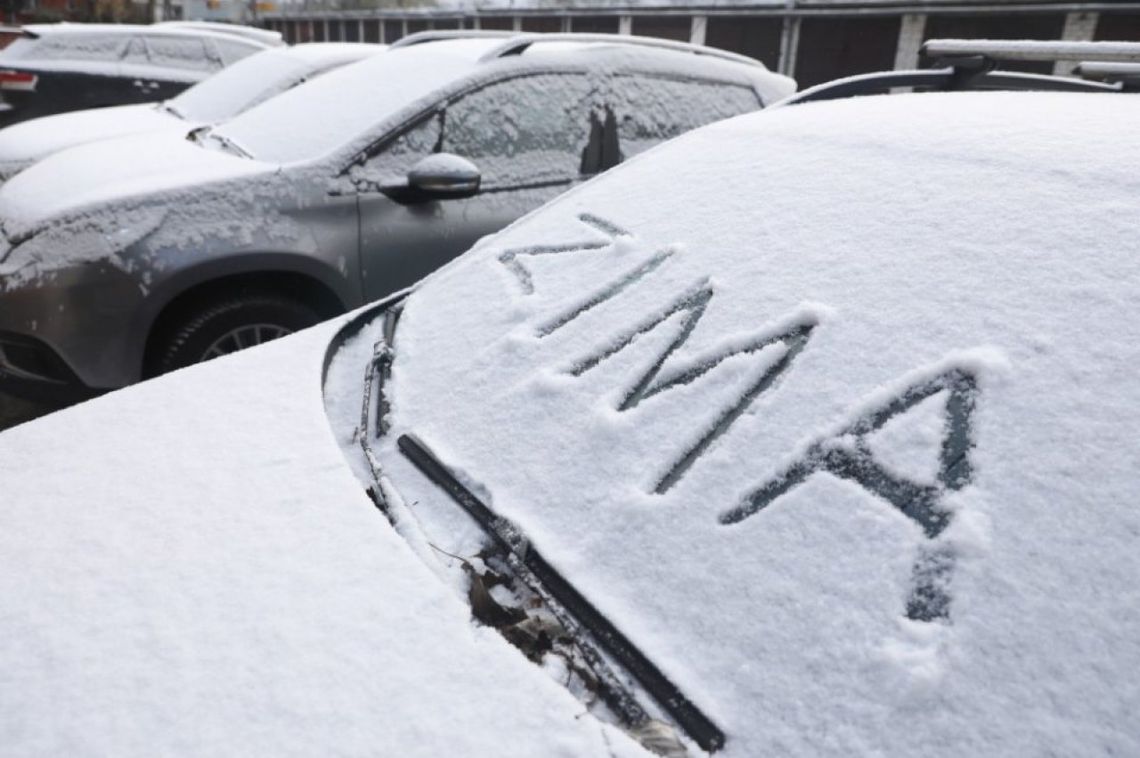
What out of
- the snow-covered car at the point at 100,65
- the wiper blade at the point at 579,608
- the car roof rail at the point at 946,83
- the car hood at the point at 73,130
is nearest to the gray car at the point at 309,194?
the car hood at the point at 73,130

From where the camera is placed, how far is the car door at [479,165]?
10.0 ft

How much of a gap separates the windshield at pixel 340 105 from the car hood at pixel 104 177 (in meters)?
0.19

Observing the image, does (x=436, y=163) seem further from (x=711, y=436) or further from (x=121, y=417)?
(x=711, y=436)

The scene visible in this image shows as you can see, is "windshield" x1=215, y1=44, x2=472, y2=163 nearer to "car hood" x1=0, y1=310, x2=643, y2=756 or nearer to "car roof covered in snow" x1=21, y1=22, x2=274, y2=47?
"car hood" x1=0, y1=310, x2=643, y2=756

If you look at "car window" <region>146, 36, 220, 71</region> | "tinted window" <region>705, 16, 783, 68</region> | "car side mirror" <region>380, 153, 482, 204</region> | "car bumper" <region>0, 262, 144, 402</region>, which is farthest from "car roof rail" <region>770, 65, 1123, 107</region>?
"tinted window" <region>705, 16, 783, 68</region>

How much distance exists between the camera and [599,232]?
1.69 metres

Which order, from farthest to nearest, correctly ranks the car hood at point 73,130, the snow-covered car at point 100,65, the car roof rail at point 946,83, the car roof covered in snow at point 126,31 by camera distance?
the car roof covered in snow at point 126,31
the snow-covered car at point 100,65
the car hood at point 73,130
the car roof rail at point 946,83

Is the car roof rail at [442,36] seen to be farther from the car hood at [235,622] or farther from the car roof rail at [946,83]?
the car hood at [235,622]

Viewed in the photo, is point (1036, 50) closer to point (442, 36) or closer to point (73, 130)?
point (442, 36)

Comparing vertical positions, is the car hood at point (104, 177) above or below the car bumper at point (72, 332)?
above

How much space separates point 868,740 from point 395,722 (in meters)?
0.48

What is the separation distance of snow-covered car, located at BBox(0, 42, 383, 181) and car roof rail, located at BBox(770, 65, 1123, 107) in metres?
3.49

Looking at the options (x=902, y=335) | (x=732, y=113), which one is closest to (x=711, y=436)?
(x=902, y=335)

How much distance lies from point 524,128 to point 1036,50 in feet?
6.38
